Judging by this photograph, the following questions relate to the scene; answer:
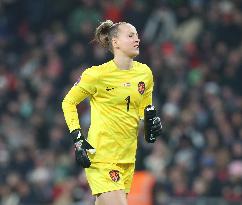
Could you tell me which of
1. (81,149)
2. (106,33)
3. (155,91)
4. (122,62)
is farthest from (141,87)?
(155,91)

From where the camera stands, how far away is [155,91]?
16828 mm

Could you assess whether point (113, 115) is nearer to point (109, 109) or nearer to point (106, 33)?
point (109, 109)

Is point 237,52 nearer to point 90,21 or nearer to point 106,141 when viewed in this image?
point 90,21

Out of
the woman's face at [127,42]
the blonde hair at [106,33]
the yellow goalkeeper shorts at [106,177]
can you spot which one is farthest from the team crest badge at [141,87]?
the yellow goalkeeper shorts at [106,177]

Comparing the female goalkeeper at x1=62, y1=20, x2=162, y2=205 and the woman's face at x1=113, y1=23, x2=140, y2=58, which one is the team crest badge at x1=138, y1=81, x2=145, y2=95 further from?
the woman's face at x1=113, y1=23, x2=140, y2=58

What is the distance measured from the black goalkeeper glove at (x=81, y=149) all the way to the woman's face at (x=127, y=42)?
82 cm

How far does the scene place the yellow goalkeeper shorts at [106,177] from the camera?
335 inches

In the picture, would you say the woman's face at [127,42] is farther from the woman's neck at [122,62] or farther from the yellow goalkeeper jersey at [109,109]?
the yellow goalkeeper jersey at [109,109]

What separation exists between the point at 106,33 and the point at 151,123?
2.98 ft

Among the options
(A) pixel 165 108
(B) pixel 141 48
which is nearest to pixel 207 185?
(A) pixel 165 108

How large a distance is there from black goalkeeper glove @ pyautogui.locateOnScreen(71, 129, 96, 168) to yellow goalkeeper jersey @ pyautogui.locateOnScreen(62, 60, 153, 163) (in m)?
0.09

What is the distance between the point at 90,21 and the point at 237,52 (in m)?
3.44

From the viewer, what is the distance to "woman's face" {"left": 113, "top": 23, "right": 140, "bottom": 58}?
28.5ft

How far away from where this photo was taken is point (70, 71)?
59.4ft
